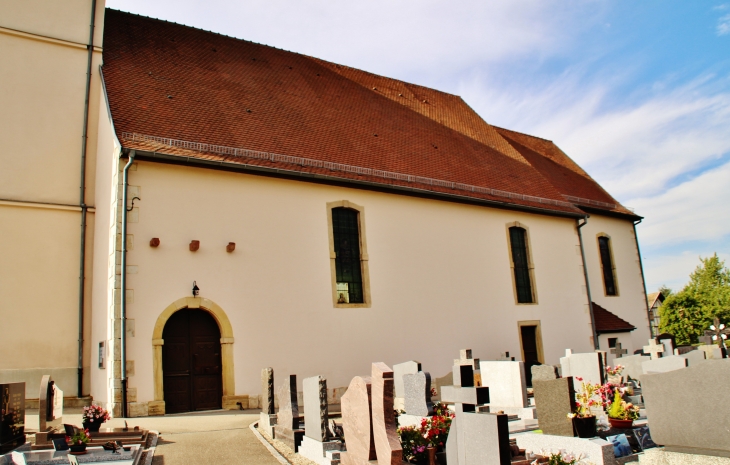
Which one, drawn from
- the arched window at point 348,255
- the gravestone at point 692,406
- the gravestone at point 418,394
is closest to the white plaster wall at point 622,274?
the arched window at point 348,255

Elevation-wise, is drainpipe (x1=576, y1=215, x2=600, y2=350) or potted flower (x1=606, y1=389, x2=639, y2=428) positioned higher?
drainpipe (x1=576, y1=215, x2=600, y2=350)

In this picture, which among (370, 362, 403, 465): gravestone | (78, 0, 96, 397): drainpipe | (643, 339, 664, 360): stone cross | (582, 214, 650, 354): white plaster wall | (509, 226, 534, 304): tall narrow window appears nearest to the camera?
(370, 362, 403, 465): gravestone

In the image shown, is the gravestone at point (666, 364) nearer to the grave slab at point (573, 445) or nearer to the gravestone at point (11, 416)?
the grave slab at point (573, 445)

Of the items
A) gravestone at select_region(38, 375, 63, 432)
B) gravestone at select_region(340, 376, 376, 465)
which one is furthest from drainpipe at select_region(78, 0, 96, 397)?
gravestone at select_region(340, 376, 376, 465)

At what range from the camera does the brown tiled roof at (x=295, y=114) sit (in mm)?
12180

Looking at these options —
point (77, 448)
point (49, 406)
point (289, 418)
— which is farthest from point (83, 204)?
point (289, 418)

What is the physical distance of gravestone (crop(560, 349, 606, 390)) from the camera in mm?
9734

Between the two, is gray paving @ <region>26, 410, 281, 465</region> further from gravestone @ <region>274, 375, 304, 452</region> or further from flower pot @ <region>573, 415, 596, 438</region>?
flower pot @ <region>573, 415, 596, 438</region>

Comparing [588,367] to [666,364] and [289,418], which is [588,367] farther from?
[289,418]

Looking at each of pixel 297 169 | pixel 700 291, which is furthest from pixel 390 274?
pixel 700 291

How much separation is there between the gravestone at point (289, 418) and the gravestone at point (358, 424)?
122cm

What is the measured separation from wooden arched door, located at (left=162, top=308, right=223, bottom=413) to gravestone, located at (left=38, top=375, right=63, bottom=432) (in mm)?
2556

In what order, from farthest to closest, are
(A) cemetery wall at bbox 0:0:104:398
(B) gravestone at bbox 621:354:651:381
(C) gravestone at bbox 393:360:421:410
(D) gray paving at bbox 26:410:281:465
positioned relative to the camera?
1. (B) gravestone at bbox 621:354:651:381
2. (A) cemetery wall at bbox 0:0:104:398
3. (C) gravestone at bbox 393:360:421:410
4. (D) gray paving at bbox 26:410:281:465

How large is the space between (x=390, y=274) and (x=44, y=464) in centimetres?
816
